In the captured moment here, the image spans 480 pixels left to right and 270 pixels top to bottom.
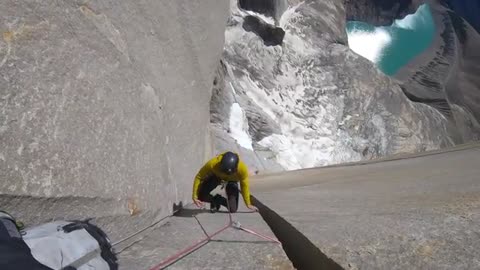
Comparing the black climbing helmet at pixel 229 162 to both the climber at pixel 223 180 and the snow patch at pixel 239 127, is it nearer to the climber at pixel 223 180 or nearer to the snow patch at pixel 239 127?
the climber at pixel 223 180

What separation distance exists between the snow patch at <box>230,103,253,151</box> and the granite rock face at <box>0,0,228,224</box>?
612cm

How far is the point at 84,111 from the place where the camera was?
2938 mm

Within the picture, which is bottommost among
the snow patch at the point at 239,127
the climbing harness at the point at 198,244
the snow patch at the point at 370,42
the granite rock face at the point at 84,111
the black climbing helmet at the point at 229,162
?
the snow patch at the point at 239,127

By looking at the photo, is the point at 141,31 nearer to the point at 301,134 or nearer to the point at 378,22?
the point at 301,134

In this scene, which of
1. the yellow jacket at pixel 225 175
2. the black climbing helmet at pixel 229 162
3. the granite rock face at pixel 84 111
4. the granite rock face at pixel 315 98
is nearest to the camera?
the granite rock face at pixel 84 111

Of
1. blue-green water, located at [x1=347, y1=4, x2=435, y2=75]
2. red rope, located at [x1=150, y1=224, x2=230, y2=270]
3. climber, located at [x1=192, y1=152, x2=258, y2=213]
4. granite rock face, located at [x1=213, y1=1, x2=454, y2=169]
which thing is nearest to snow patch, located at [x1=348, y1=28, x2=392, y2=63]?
blue-green water, located at [x1=347, y1=4, x2=435, y2=75]

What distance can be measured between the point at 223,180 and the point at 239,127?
21.1ft

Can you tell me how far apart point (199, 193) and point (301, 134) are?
27.6 feet

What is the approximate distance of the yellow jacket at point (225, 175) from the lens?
14.7ft

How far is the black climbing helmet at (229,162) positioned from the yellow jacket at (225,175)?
0.09 m

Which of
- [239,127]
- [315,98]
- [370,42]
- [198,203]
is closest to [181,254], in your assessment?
[198,203]

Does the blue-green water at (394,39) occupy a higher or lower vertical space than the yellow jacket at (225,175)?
higher

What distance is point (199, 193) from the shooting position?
4859mm

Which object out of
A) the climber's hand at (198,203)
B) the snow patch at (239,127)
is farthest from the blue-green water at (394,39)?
the climber's hand at (198,203)
